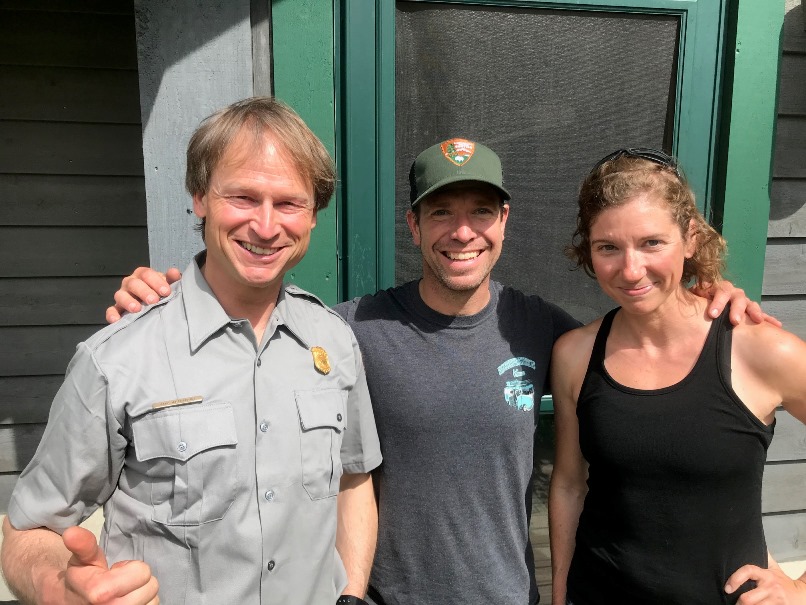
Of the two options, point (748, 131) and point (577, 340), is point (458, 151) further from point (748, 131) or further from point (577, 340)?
point (748, 131)

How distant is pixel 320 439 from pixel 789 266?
7.18ft

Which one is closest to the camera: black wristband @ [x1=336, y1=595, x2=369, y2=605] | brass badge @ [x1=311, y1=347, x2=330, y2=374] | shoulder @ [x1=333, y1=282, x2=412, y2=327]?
brass badge @ [x1=311, y1=347, x2=330, y2=374]

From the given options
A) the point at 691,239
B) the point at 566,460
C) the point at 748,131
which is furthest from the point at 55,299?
the point at 748,131

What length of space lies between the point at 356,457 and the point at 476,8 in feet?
5.11

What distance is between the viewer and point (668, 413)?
5.19 ft

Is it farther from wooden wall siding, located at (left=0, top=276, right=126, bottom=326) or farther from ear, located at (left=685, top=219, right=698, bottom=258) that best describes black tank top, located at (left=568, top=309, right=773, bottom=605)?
wooden wall siding, located at (left=0, top=276, right=126, bottom=326)

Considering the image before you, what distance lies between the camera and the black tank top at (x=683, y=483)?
155 cm

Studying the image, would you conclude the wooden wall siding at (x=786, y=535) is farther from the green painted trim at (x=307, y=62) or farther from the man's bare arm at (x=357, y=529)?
the green painted trim at (x=307, y=62)

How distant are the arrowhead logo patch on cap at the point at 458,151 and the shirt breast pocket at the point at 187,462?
92 centimetres

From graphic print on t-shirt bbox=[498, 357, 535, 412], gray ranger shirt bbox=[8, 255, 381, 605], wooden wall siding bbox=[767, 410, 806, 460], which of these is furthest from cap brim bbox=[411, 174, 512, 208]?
wooden wall siding bbox=[767, 410, 806, 460]

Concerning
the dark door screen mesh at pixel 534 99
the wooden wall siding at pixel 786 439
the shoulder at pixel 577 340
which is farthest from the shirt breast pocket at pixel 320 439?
the wooden wall siding at pixel 786 439

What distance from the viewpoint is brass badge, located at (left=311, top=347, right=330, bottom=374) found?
1526mm

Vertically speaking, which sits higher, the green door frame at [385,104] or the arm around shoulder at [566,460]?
the green door frame at [385,104]

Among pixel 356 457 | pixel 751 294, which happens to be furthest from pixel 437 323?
pixel 751 294
